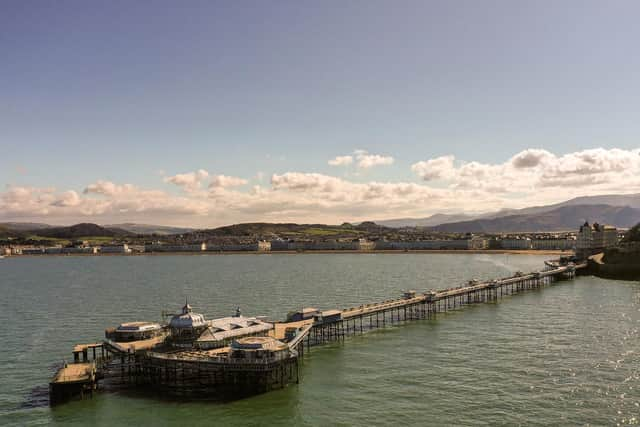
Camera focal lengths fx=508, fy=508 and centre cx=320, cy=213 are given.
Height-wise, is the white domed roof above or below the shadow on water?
above

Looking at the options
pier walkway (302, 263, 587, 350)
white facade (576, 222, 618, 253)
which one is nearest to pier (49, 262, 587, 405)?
pier walkway (302, 263, 587, 350)

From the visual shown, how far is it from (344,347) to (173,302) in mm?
55023

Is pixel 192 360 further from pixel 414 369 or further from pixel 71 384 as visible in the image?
pixel 414 369

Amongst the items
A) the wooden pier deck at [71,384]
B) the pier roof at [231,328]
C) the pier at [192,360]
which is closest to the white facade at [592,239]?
the pier at [192,360]

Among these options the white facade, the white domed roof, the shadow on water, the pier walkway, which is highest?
the white facade

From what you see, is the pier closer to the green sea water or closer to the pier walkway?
the green sea water

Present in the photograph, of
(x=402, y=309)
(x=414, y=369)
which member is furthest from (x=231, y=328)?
(x=402, y=309)

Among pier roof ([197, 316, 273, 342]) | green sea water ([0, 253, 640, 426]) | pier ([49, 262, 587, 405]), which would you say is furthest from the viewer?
pier roof ([197, 316, 273, 342])

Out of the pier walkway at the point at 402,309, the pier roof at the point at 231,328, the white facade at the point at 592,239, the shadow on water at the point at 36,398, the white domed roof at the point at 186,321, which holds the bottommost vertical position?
the shadow on water at the point at 36,398

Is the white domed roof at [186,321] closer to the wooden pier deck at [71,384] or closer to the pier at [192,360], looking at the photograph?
the pier at [192,360]

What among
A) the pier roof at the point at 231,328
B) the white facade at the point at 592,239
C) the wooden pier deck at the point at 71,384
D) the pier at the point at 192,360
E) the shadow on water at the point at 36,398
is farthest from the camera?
the white facade at the point at 592,239

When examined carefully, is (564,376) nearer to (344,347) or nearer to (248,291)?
(344,347)

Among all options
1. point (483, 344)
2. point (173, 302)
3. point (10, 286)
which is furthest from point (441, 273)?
point (10, 286)

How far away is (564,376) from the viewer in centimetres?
5084
